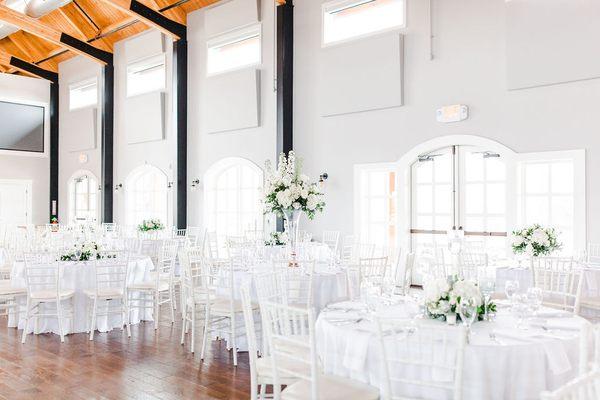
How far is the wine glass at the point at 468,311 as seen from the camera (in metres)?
2.96

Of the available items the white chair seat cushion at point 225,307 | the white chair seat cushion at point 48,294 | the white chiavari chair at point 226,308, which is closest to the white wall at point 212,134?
the white chiavari chair at point 226,308

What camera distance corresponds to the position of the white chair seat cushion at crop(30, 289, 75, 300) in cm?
616

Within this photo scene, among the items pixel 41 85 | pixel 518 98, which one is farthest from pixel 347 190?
pixel 41 85

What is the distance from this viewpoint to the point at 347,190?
32.7 feet

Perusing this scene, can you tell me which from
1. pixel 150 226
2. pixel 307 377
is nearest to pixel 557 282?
pixel 307 377

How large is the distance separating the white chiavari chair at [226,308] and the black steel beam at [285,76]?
15.7ft

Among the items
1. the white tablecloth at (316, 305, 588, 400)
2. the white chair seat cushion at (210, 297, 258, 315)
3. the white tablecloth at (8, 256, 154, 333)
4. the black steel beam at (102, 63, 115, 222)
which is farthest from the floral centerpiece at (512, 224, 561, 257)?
the black steel beam at (102, 63, 115, 222)

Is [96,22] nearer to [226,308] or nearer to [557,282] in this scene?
[226,308]

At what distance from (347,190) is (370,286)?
6.48 metres

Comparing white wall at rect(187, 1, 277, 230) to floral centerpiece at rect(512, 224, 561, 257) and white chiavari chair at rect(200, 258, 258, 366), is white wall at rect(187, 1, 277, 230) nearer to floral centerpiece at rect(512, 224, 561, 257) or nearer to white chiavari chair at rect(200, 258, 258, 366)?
white chiavari chair at rect(200, 258, 258, 366)

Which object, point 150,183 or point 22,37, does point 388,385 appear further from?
point 22,37

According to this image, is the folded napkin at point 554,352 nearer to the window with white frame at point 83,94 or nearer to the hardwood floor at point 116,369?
the hardwood floor at point 116,369

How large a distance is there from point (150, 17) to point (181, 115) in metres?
2.26

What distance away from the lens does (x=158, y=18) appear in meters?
12.3
